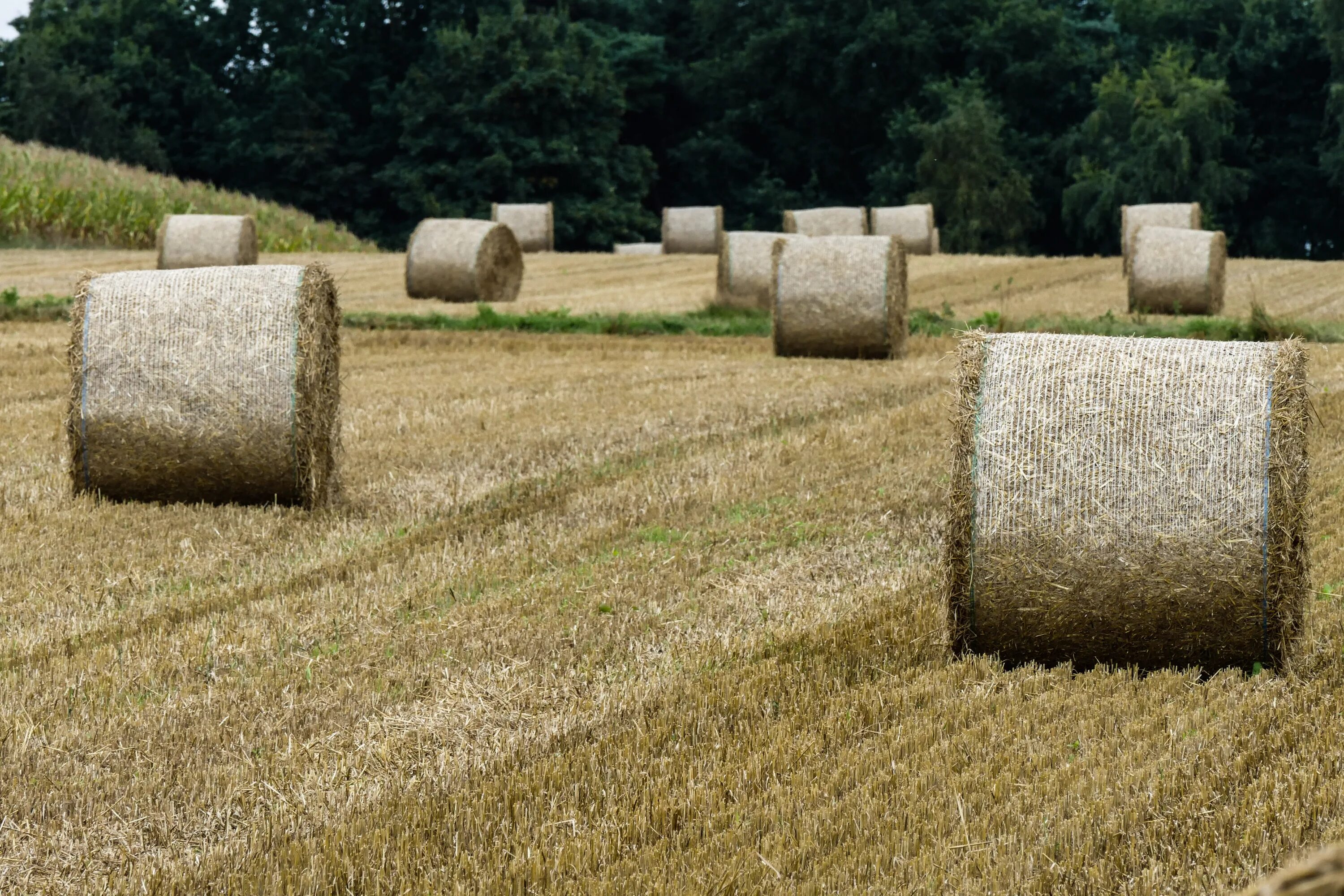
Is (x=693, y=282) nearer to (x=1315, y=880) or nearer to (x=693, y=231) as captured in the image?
(x=693, y=231)

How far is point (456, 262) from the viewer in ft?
63.4

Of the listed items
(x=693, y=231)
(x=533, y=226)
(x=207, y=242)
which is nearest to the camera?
(x=207, y=242)

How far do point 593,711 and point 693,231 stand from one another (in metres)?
26.1

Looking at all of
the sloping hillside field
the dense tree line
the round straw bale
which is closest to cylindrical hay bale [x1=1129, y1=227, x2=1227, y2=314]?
the sloping hillside field

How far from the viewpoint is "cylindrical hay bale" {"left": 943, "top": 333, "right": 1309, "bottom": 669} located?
5.06 m

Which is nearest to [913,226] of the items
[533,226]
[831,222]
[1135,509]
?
[831,222]

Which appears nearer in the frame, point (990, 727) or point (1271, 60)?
point (990, 727)

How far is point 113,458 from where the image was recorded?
764 centimetres

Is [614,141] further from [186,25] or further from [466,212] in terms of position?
[186,25]

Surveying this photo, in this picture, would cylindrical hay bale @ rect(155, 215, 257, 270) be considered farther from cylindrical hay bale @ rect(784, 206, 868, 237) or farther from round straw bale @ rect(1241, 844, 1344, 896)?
round straw bale @ rect(1241, 844, 1344, 896)

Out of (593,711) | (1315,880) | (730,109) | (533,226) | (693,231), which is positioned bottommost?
(593,711)

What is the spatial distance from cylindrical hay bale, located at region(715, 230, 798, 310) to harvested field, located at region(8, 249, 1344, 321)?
540 mm

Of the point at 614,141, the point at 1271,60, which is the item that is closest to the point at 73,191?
the point at 614,141

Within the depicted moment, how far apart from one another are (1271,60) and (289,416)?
124 feet
